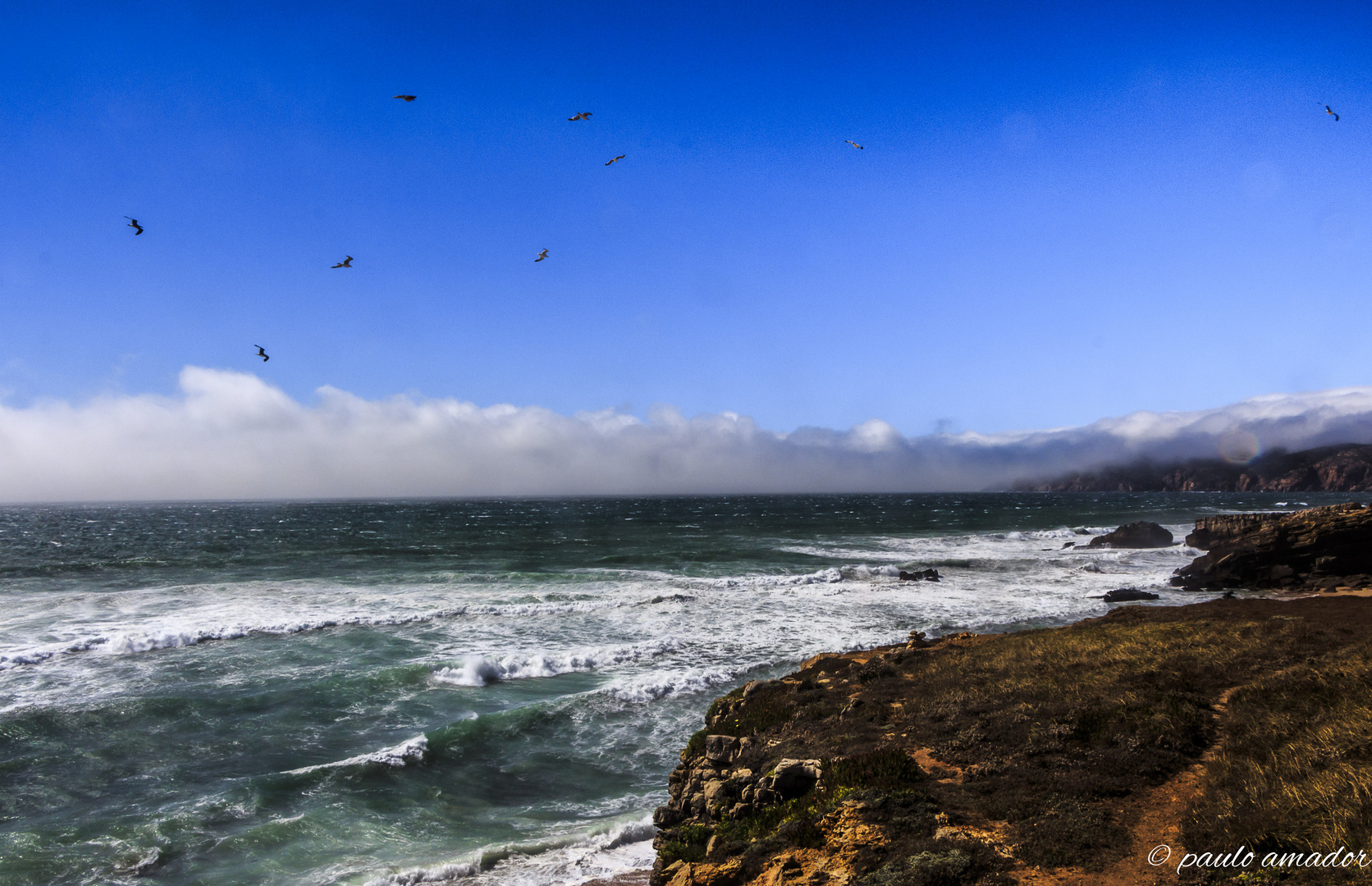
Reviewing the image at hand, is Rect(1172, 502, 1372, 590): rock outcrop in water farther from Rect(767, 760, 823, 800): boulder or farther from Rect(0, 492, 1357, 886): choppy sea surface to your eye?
Rect(767, 760, 823, 800): boulder

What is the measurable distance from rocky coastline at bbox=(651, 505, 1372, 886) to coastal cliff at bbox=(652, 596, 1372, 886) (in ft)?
0.10

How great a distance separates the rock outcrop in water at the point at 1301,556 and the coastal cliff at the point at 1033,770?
1004 inches

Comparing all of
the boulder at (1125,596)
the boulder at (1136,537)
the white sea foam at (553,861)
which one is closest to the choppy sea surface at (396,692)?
the white sea foam at (553,861)

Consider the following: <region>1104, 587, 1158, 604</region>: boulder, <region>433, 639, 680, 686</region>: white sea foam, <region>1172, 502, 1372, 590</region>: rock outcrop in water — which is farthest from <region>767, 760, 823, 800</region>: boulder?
<region>1172, 502, 1372, 590</region>: rock outcrop in water

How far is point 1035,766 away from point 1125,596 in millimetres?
29645

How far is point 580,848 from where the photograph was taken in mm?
11641

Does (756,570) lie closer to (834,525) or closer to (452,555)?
(452,555)

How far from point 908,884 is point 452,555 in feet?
180

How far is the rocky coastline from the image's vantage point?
689cm

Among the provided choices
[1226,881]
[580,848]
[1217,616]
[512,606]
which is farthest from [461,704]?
[1217,616]

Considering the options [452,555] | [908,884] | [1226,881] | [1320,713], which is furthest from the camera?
[452,555]

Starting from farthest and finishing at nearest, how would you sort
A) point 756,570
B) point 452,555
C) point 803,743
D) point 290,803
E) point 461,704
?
point 452,555, point 756,570, point 461,704, point 290,803, point 803,743

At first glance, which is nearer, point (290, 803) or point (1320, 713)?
point (1320, 713)

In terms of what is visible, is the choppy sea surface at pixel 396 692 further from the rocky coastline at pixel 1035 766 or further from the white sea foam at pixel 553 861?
the rocky coastline at pixel 1035 766
